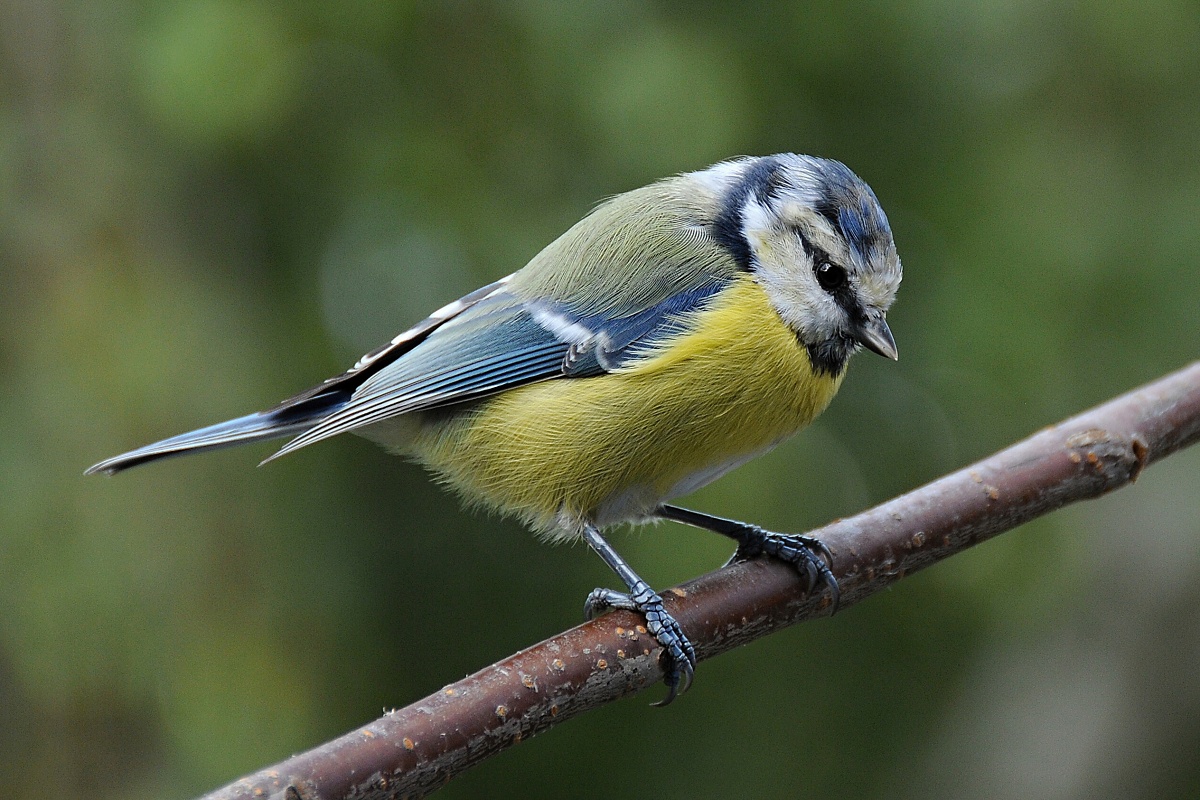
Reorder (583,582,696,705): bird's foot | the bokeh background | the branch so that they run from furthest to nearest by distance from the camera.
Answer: the bokeh background < (583,582,696,705): bird's foot < the branch

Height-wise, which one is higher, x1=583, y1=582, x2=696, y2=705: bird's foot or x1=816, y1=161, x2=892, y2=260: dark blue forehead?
x1=816, y1=161, x2=892, y2=260: dark blue forehead

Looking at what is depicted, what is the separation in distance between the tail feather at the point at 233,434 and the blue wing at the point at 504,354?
0.06m

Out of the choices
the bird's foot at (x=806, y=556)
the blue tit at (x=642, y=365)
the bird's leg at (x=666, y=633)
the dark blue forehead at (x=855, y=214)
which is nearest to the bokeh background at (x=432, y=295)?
the blue tit at (x=642, y=365)

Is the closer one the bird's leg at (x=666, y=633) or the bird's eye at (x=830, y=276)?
the bird's leg at (x=666, y=633)

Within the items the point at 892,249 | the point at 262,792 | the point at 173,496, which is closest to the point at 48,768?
the point at 173,496

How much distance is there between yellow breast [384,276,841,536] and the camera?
2.06 metres

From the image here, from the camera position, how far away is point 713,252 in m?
2.26

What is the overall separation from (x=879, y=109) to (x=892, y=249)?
3.41ft

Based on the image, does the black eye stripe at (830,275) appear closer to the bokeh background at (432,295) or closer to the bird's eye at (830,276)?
the bird's eye at (830,276)

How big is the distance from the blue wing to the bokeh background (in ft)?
1.58

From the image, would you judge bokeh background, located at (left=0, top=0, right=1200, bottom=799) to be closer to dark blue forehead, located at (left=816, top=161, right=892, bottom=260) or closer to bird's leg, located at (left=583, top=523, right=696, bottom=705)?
dark blue forehead, located at (left=816, top=161, right=892, bottom=260)

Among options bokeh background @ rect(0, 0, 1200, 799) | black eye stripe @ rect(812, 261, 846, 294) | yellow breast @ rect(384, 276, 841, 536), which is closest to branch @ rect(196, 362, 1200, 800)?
yellow breast @ rect(384, 276, 841, 536)

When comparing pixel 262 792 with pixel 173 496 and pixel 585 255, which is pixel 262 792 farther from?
pixel 173 496

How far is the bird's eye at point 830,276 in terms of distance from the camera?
212cm
